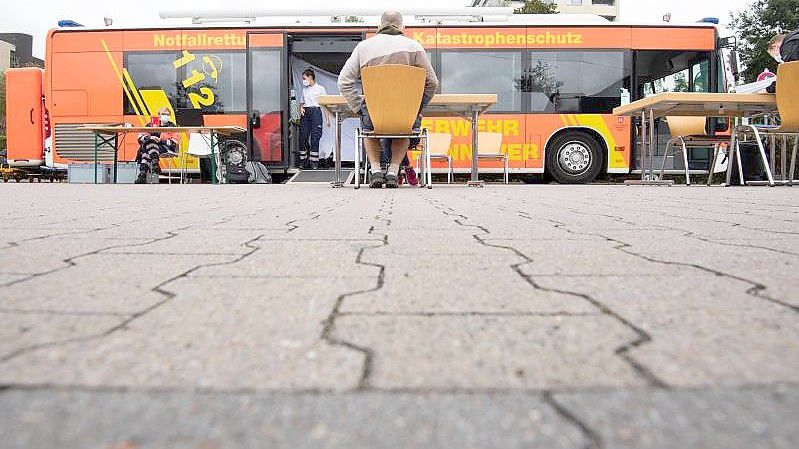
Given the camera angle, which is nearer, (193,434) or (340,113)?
(193,434)

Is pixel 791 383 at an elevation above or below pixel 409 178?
below

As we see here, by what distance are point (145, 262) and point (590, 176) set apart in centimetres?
994

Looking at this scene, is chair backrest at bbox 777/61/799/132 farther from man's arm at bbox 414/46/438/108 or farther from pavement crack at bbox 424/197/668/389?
pavement crack at bbox 424/197/668/389

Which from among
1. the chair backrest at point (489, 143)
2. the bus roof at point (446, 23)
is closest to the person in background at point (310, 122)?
the bus roof at point (446, 23)

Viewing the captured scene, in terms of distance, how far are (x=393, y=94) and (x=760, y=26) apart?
3638 cm

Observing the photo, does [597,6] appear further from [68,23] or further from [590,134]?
[68,23]

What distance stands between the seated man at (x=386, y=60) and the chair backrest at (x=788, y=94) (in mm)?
4079

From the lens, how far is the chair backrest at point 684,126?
9.92 metres

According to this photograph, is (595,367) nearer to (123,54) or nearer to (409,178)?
(409,178)

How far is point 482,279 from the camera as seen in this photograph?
1.50 metres

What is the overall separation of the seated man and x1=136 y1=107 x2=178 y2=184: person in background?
547cm

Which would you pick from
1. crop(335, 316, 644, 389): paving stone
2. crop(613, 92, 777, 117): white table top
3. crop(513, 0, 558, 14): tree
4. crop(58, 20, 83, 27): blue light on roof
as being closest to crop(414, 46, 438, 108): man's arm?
crop(613, 92, 777, 117): white table top

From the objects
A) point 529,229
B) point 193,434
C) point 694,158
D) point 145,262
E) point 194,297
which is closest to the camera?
point 193,434

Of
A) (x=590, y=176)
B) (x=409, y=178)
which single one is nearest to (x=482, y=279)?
(x=409, y=178)
